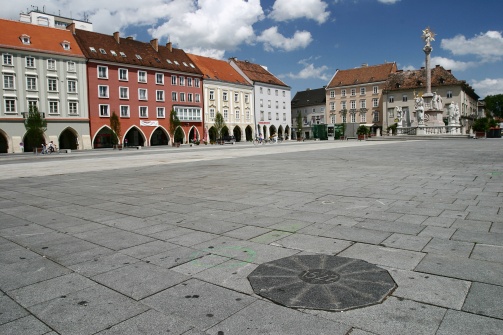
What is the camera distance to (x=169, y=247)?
518 centimetres

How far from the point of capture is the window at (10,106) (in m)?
47.4

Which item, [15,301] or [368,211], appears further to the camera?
[368,211]

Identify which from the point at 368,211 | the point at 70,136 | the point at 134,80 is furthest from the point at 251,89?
the point at 368,211

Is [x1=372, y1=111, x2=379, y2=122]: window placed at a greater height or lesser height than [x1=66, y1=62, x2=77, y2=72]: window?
lesser

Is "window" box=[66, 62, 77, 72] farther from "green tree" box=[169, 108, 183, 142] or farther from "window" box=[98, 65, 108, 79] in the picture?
"green tree" box=[169, 108, 183, 142]

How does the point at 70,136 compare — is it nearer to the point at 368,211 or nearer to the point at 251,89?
the point at 251,89

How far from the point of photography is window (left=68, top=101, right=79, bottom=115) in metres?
52.8

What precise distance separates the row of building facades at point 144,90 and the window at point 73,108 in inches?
7.3

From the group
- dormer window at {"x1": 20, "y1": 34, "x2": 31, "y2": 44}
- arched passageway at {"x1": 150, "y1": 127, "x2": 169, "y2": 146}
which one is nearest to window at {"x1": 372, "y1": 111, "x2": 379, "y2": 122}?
arched passageway at {"x1": 150, "y1": 127, "x2": 169, "y2": 146}

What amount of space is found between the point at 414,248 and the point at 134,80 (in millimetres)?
60497

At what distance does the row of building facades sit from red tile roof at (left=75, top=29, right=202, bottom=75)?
19 centimetres

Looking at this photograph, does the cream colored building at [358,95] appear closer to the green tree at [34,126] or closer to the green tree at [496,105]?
the green tree at [34,126]

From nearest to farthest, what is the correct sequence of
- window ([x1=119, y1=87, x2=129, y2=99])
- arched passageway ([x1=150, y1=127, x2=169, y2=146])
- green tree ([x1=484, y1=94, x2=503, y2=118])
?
window ([x1=119, y1=87, x2=129, y2=99]) → arched passageway ([x1=150, y1=127, x2=169, y2=146]) → green tree ([x1=484, y1=94, x2=503, y2=118])

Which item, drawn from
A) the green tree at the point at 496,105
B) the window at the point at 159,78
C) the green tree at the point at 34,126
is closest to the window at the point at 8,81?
the green tree at the point at 34,126
